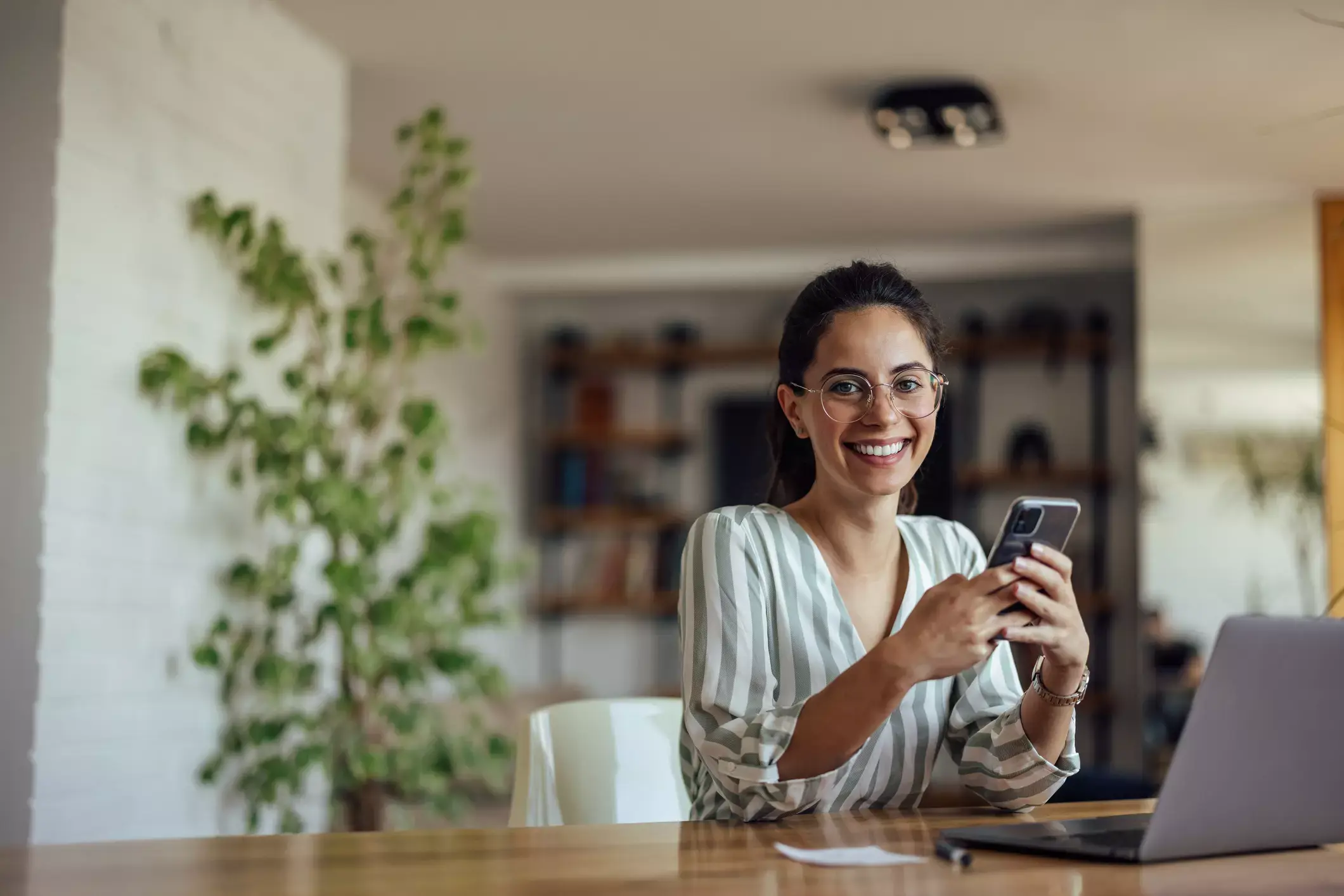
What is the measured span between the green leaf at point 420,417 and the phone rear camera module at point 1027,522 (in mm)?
2231

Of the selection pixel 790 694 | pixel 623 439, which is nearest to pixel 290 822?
pixel 790 694

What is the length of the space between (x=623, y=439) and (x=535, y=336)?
74 cm

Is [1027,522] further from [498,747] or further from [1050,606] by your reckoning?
[498,747]

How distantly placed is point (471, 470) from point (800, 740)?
541 cm

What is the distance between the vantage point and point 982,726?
1687mm

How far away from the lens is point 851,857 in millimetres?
1196

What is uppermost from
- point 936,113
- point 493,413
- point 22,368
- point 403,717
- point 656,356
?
point 936,113

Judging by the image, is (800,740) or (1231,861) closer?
(1231,861)

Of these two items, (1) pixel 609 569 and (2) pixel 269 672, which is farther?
(1) pixel 609 569

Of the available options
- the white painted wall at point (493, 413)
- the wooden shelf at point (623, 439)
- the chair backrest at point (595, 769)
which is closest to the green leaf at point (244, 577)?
the chair backrest at point (595, 769)

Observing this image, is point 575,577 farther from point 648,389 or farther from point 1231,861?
point 1231,861

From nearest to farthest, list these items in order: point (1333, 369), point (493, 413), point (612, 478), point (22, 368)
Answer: point (22, 368) < point (1333, 369) < point (493, 413) < point (612, 478)

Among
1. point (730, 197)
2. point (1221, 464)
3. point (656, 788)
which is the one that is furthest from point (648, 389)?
point (656, 788)

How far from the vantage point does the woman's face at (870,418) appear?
5.48 feet
